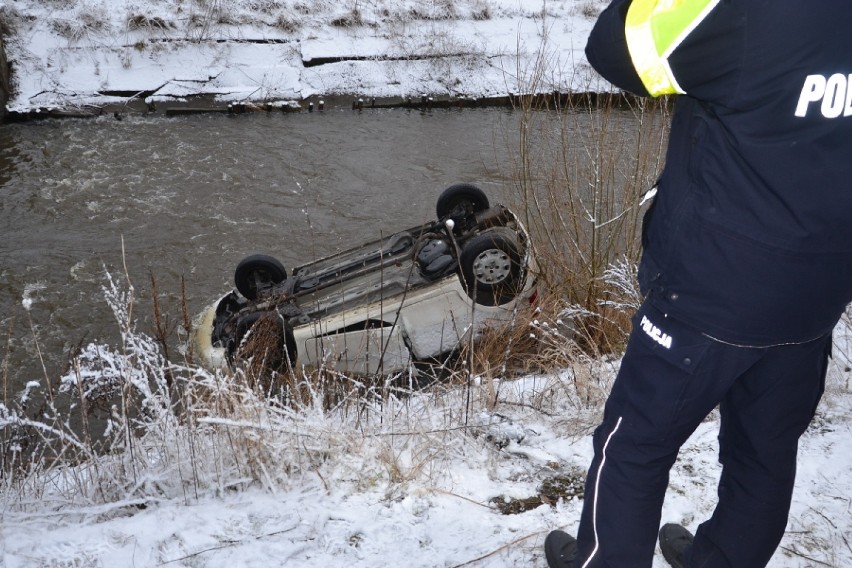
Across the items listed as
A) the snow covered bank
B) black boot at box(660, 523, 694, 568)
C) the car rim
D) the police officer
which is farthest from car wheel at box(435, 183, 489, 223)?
the snow covered bank

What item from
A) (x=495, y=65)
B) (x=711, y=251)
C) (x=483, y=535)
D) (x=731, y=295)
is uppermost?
(x=495, y=65)

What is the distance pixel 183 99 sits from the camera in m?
13.3

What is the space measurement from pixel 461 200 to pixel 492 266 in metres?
1.17

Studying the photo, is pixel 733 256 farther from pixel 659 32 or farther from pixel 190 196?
pixel 190 196

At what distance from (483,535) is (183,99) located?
12.5 metres

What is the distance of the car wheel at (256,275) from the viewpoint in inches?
236

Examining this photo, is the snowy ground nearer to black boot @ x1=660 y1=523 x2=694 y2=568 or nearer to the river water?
black boot @ x1=660 y1=523 x2=694 y2=568

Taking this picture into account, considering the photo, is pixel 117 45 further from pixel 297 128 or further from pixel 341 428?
pixel 341 428

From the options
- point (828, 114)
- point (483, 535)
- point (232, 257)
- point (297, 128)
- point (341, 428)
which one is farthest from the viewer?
point (297, 128)

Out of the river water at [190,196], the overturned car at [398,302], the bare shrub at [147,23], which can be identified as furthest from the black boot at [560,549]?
the bare shrub at [147,23]

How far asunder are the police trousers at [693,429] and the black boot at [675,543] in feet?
0.82

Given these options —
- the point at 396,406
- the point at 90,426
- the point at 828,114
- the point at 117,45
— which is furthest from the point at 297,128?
the point at 828,114

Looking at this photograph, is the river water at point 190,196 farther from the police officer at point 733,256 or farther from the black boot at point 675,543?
the police officer at point 733,256

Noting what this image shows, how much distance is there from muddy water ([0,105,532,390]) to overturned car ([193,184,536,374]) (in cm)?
185
